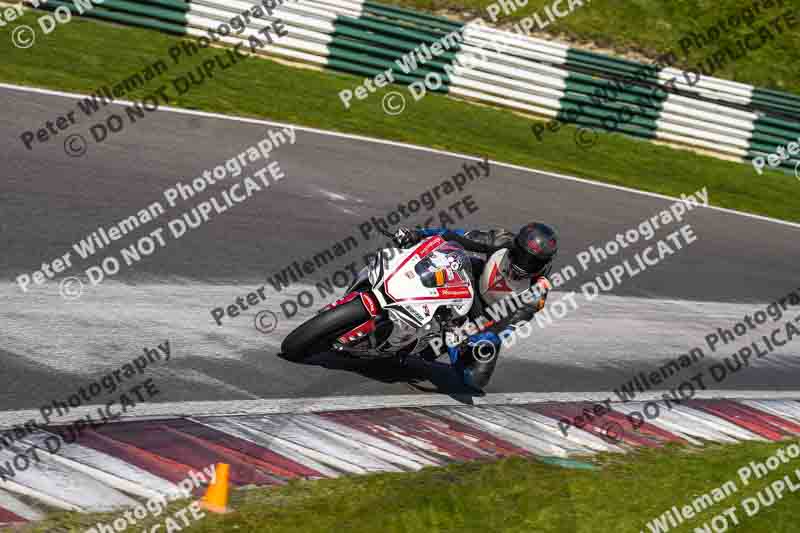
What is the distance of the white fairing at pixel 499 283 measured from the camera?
841cm

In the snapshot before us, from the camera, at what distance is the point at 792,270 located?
1570 cm

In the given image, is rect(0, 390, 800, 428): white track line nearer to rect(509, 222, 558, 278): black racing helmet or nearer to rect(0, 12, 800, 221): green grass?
rect(509, 222, 558, 278): black racing helmet

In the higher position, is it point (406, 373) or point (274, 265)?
point (274, 265)

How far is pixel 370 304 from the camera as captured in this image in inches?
312

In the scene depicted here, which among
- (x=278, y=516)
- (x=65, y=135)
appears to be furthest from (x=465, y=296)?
(x=65, y=135)

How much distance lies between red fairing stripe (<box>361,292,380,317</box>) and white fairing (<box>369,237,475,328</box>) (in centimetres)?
9

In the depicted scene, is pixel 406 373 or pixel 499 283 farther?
pixel 406 373

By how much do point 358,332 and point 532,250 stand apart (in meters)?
1.53

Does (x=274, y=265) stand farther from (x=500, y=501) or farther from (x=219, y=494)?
(x=219, y=494)

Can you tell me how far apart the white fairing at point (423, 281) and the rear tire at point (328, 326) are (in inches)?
9.2

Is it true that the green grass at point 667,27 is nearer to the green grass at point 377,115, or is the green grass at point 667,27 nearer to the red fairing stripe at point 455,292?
the green grass at point 377,115

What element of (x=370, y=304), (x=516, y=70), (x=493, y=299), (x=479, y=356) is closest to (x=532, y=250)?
(x=493, y=299)

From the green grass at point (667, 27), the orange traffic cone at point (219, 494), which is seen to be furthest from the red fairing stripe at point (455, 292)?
the green grass at point (667, 27)

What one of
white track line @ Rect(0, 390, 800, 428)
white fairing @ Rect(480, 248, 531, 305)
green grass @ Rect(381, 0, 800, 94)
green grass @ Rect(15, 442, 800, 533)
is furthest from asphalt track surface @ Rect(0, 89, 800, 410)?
green grass @ Rect(381, 0, 800, 94)
